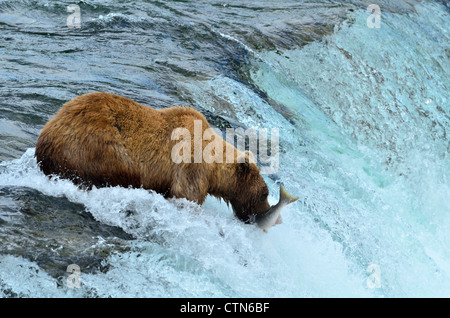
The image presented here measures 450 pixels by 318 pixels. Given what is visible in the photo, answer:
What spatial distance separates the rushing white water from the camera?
468 centimetres

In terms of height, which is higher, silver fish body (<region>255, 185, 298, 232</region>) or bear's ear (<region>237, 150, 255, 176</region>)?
bear's ear (<region>237, 150, 255, 176</region>)

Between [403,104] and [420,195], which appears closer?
[420,195]

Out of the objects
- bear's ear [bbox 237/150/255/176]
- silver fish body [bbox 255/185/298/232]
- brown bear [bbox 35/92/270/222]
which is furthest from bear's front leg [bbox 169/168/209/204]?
silver fish body [bbox 255/185/298/232]

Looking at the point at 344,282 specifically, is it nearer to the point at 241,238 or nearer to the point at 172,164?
the point at 241,238

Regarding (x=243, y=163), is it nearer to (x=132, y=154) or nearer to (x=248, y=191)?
(x=248, y=191)

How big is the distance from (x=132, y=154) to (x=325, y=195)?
2.61 meters

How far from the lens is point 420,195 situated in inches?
323

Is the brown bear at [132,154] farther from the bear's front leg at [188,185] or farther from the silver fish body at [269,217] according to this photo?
the silver fish body at [269,217]

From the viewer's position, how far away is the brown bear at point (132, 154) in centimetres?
487

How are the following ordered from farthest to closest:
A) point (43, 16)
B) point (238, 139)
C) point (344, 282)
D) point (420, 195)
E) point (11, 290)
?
point (43, 16) < point (420, 195) < point (238, 139) < point (344, 282) < point (11, 290)

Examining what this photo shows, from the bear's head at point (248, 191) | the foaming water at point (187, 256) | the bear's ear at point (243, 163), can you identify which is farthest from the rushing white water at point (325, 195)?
the bear's ear at point (243, 163)

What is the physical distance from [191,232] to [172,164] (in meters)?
0.61

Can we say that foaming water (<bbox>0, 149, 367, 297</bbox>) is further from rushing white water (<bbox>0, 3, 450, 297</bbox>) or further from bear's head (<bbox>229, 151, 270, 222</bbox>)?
bear's head (<bbox>229, 151, 270, 222</bbox>)
